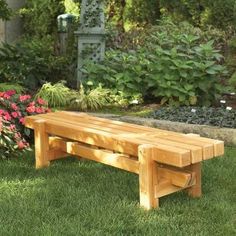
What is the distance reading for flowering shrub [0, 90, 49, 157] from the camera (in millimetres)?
5312

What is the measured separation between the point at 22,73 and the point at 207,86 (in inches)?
131

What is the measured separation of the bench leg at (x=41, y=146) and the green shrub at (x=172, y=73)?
281 cm

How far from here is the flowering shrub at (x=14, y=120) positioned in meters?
5.31

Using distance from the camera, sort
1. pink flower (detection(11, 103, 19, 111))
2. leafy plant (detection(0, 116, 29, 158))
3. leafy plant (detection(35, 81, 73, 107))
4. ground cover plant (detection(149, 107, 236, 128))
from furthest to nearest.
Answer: leafy plant (detection(35, 81, 73, 107)), ground cover plant (detection(149, 107, 236, 128)), pink flower (detection(11, 103, 19, 111)), leafy plant (detection(0, 116, 29, 158))

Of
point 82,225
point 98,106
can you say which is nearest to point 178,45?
point 98,106

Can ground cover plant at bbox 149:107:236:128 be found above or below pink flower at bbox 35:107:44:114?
below

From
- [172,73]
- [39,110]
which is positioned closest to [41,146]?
[39,110]

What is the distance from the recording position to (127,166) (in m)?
4.09

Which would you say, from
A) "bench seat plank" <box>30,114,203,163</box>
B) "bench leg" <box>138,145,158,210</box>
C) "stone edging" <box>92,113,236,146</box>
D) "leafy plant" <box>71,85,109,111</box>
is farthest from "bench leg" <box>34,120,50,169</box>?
"leafy plant" <box>71,85,109,111</box>

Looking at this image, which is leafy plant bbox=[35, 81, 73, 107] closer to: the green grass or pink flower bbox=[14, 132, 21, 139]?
pink flower bbox=[14, 132, 21, 139]

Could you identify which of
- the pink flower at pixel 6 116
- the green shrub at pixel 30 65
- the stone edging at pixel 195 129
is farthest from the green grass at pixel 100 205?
the green shrub at pixel 30 65

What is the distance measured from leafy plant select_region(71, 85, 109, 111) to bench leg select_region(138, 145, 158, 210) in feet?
12.7

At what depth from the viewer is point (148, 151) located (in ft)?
12.5

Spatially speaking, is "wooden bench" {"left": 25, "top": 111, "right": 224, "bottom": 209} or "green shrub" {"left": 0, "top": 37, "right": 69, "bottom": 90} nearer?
"wooden bench" {"left": 25, "top": 111, "right": 224, "bottom": 209}
